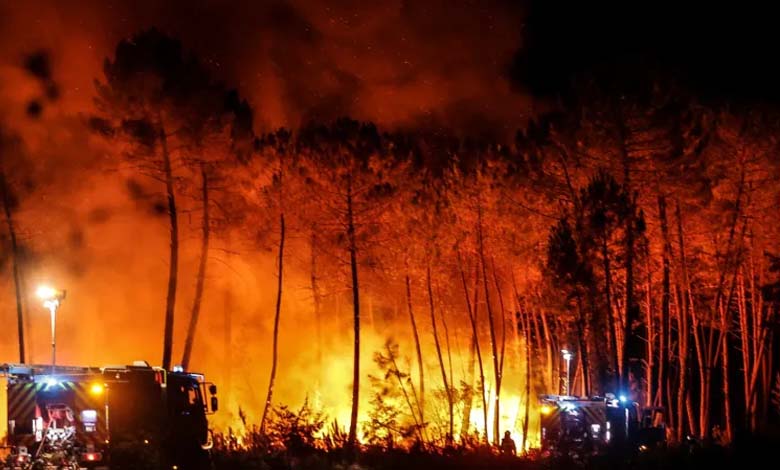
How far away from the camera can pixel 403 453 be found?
618 inches

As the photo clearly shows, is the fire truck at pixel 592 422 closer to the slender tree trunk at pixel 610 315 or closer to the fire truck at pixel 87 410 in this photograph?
the slender tree trunk at pixel 610 315

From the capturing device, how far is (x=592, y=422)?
2680 centimetres

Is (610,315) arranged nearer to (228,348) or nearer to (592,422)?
(592,422)

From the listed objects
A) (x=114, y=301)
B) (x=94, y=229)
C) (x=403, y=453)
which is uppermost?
(x=94, y=229)

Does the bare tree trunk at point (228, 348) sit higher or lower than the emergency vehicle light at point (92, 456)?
higher

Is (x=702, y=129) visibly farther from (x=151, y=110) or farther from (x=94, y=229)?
(x=94, y=229)

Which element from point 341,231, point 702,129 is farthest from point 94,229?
point 702,129

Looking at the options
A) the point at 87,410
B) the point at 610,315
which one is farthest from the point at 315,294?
the point at 87,410

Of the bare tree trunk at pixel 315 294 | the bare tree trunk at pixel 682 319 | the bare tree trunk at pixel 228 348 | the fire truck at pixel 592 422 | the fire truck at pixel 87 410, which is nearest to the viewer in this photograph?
the fire truck at pixel 87 410

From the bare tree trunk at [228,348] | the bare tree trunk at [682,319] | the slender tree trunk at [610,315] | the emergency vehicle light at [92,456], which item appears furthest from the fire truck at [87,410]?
the bare tree trunk at [682,319]

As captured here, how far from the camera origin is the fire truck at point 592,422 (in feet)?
84.8

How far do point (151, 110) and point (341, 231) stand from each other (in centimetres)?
687

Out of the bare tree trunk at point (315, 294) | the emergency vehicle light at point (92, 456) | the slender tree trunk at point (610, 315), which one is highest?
the bare tree trunk at point (315, 294)

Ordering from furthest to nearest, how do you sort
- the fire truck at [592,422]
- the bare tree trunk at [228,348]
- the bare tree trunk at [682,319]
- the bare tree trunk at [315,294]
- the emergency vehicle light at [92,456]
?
the bare tree trunk at [228,348]
the bare tree trunk at [315,294]
the bare tree trunk at [682,319]
the fire truck at [592,422]
the emergency vehicle light at [92,456]
